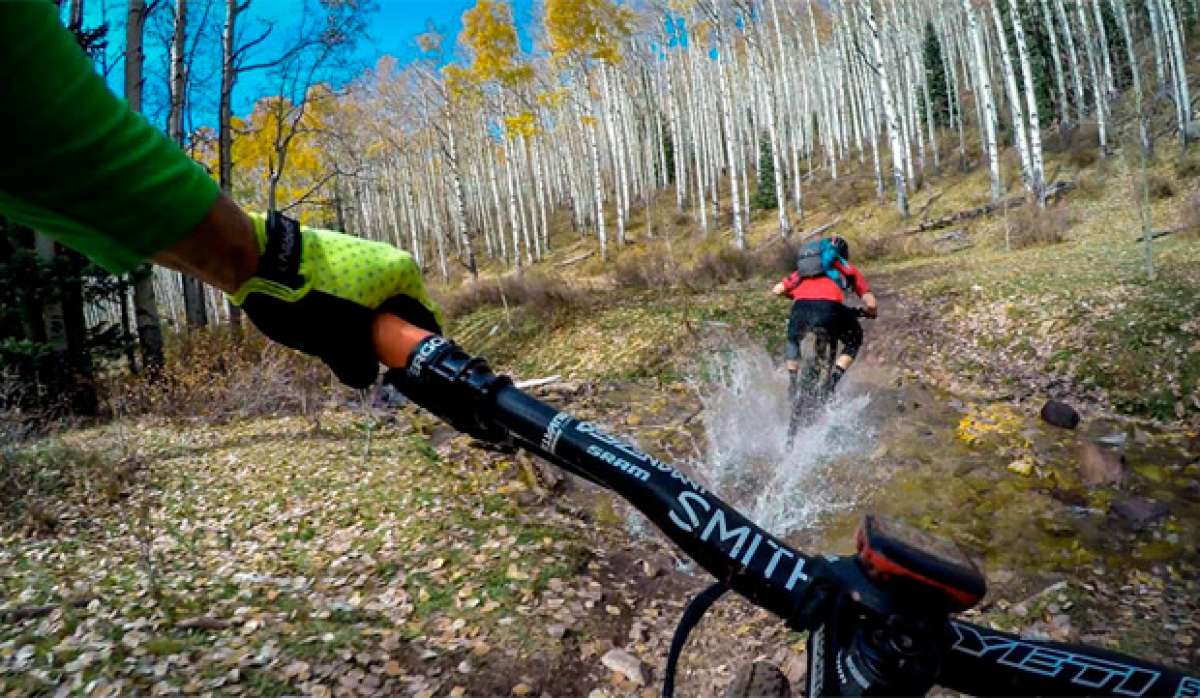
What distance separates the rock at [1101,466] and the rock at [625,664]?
4267 mm

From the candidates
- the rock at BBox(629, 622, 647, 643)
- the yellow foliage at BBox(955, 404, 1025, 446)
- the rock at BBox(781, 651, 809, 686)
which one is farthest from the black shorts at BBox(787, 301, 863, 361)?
the rock at BBox(781, 651, 809, 686)

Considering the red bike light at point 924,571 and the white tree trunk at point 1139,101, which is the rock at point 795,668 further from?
the white tree trunk at point 1139,101

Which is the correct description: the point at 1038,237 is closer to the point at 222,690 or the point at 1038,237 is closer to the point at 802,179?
the point at 222,690

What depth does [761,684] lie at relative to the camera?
237 cm

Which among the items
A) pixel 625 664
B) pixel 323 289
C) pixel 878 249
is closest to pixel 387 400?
pixel 625 664

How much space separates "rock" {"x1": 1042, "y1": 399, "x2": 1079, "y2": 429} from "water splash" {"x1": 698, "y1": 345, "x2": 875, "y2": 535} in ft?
5.39

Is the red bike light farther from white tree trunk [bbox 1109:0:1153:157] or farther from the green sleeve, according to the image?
white tree trunk [bbox 1109:0:1153:157]

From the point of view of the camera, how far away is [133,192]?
38.7 inches

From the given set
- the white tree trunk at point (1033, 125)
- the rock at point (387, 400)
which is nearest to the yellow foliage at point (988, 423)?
the rock at point (387, 400)

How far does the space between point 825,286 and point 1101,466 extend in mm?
2699

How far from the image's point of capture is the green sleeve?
2.68 feet

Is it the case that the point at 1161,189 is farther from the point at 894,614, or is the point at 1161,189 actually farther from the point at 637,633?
the point at 894,614

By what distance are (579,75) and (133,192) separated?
120 ft

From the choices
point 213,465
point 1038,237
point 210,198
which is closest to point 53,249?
point 213,465
